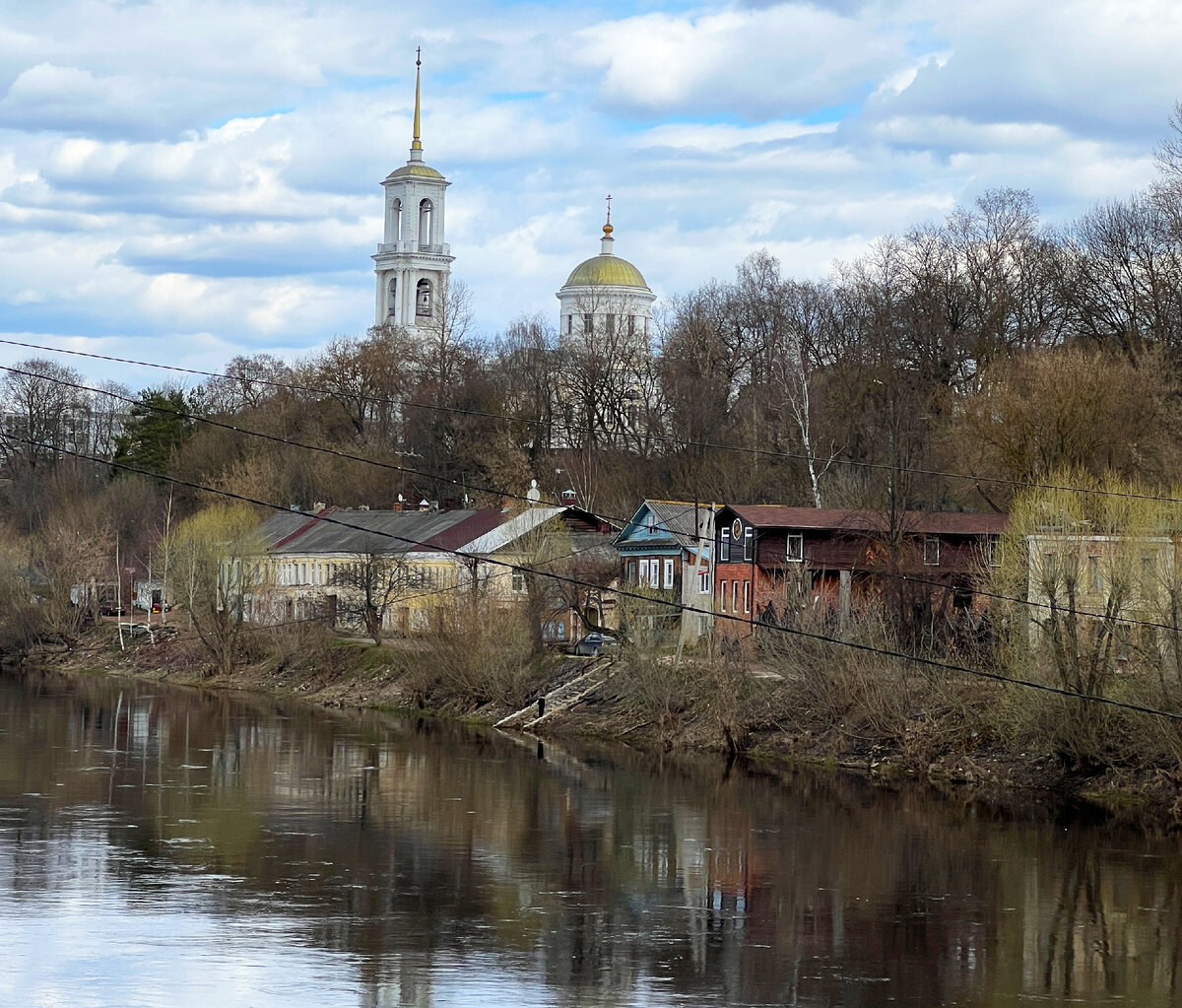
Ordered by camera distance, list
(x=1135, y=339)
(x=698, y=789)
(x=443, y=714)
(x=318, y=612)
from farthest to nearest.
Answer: (x=318, y=612)
(x=1135, y=339)
(x=443, y=714)
(x=698, y=789)

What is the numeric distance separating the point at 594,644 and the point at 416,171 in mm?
80032

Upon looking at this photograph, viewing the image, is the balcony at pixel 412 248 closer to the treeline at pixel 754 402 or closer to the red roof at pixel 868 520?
the treeline at pixel 754 402

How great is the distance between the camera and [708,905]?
2817 cm

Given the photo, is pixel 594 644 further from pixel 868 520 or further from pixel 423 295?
pixel 423 295

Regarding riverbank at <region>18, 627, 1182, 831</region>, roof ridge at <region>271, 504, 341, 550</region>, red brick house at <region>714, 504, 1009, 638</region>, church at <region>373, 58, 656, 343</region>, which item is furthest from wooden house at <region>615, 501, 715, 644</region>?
church at <region>373, 58, 656, 343</region>

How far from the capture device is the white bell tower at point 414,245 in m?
133

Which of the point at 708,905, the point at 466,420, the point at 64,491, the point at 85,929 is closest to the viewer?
the point at 85,929

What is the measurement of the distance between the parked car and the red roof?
6.54 meters

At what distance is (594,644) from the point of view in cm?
5962

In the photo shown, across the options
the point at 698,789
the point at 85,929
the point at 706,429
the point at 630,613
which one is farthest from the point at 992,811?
the point at 706,429

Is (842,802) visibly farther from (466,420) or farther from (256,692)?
(466,420)

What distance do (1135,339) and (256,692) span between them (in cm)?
3642

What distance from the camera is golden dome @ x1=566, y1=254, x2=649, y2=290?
12850cm

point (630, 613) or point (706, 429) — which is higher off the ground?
point (706, 429)
